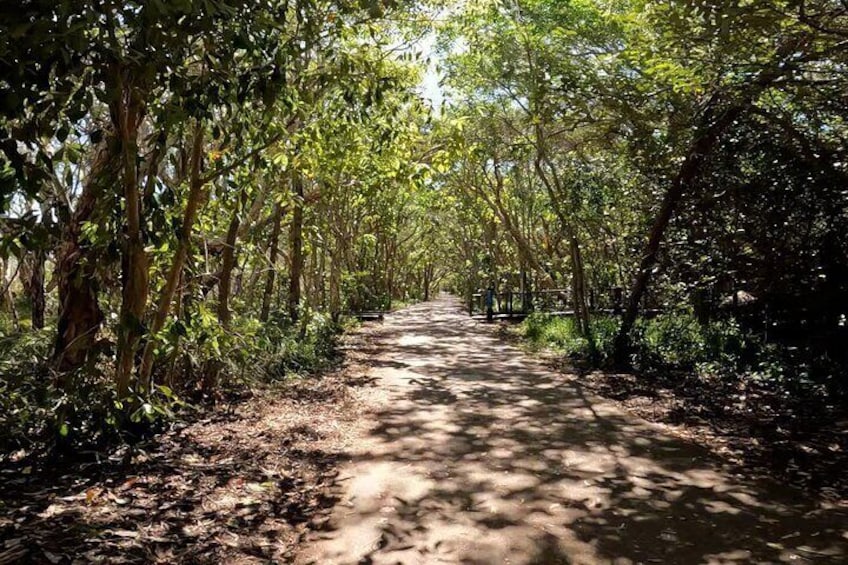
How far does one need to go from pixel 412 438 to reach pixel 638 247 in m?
8.82

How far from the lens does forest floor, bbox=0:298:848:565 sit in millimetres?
3982

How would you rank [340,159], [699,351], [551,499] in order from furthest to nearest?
[699,351] < [340,159] < [551,499]

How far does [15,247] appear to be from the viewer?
369 cm

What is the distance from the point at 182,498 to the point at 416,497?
74.7 inches

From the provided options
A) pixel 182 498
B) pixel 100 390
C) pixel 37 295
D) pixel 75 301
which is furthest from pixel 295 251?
pixel 182 498

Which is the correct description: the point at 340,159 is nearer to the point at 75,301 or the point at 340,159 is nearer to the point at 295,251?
the point at 295,251

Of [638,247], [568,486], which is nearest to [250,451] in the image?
[568,486]

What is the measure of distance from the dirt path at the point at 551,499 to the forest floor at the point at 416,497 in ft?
0.06

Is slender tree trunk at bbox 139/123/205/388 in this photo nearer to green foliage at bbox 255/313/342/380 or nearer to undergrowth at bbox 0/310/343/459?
undergrowth at bbox 0/310/343/459

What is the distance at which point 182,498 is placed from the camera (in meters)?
4.75

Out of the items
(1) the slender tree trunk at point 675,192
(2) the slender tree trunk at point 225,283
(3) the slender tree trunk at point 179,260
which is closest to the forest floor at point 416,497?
(3) the slender tree trunk at point 179,260

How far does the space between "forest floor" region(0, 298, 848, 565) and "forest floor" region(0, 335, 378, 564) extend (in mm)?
17

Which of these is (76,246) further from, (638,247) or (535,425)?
(638,247)

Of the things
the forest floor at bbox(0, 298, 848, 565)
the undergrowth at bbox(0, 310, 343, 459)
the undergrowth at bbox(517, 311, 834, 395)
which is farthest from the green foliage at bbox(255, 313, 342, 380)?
the undergrowth at bbox(517, 311, 834, 395)
